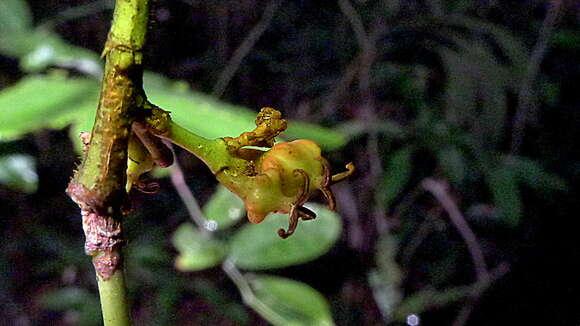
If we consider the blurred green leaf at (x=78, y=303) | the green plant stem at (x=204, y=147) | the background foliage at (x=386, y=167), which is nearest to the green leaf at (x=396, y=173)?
the background foliage at (x=386, y=167)

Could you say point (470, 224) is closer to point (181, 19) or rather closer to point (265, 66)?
point (265, 66)

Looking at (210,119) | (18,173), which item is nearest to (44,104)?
(210,119)

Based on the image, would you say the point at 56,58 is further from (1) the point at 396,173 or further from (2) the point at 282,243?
(1) the point at 396,173

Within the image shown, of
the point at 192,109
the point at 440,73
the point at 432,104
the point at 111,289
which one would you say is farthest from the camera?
the point at 440,73

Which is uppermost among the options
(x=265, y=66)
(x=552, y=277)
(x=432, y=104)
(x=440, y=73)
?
(x=265, y=66)

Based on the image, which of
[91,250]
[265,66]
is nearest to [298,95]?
[265,66]

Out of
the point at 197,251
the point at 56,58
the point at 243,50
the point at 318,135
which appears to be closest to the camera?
the point at 318,135
